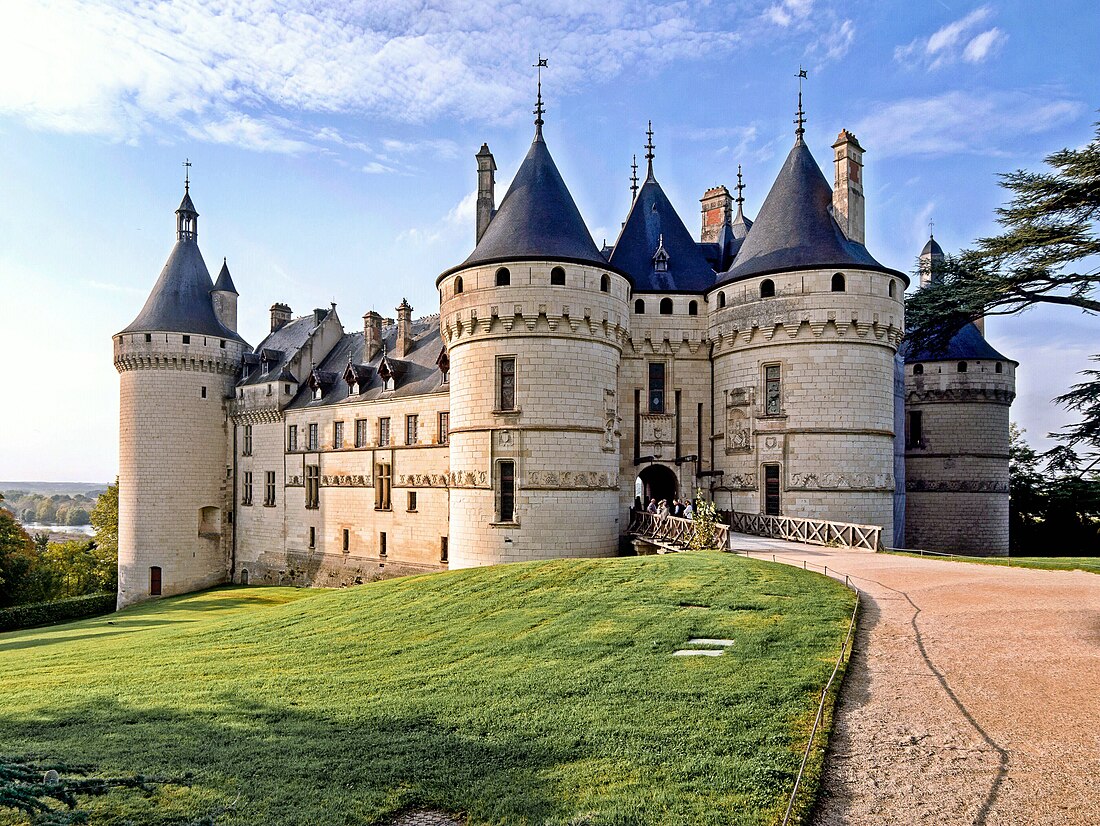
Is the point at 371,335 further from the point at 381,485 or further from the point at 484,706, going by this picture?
the point at 484,706

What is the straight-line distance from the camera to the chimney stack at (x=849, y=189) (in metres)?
27.1

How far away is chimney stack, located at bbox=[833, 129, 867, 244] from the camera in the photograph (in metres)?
27.1

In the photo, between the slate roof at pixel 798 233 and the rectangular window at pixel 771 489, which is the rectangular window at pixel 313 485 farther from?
the rectangular window at pixel 771 489

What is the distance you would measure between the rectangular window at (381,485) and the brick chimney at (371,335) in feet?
20.8

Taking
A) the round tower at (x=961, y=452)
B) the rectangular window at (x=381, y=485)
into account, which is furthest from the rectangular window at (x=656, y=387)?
the round tower at (x=961, y=452)

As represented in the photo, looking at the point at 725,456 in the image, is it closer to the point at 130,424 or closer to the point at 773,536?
the point at 773,536

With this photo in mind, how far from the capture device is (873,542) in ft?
67.4

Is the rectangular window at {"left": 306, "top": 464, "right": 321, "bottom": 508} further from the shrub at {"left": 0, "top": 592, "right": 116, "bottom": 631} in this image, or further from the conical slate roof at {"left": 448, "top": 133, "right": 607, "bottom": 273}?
the conical slate roof at {"left": 448, "top": 133, "right": 607, "bottom": 273}

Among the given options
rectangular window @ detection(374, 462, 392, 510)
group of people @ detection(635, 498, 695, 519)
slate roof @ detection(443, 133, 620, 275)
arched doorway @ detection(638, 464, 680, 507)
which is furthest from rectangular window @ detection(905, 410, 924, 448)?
rectangular window @ detection(374, 462, 392, 510)

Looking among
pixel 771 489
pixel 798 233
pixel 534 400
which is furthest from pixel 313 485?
pixel 798 233

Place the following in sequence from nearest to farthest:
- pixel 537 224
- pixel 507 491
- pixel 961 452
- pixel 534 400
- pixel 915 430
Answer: pixel 534 400
pixel 507 491
pixel 537 224
pixel 961 452
pixel 915 430

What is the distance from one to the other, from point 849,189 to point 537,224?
11905 mm

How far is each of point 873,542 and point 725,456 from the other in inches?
277

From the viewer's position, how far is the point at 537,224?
81.4ft
